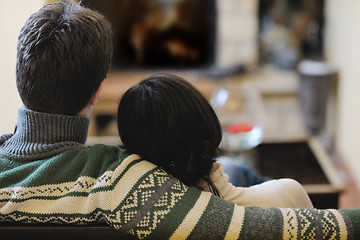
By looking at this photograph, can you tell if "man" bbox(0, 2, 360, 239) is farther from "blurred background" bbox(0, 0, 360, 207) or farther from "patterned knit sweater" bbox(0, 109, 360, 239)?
"blurred background" bbox(0, 0, 360, 207)

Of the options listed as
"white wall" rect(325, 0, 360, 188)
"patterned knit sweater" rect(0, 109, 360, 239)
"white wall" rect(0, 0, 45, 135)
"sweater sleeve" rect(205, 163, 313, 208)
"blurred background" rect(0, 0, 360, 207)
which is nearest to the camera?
"patterned knit sweater" rect(0, 109, 360, 239)

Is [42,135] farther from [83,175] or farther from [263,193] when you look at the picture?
[263,193]

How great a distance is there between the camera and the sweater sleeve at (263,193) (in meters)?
0.96

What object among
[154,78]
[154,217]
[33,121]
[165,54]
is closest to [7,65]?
[33,121]

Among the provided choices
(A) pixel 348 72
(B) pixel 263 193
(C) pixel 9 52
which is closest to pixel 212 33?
(A) pixel 348 72

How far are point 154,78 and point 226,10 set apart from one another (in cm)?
245

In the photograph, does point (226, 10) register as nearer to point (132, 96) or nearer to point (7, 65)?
point (7, 65)

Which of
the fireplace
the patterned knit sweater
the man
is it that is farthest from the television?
the patterned knit sweater

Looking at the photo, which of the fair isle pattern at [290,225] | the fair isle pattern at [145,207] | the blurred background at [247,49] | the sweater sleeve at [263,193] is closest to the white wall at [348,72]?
the blurred background at [247,49]

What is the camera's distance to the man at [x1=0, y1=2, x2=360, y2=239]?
32.4 inches

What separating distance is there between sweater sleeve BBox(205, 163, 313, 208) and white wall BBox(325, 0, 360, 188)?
1702 millimetres

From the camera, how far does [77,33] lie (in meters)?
0.89

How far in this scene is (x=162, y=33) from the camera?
3.41 metres

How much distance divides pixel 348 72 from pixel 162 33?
1314mm
